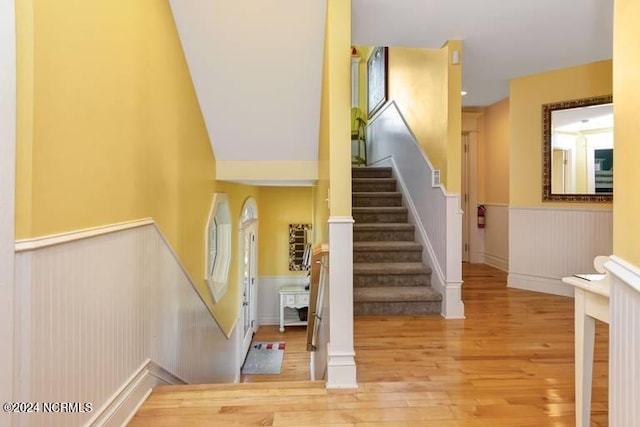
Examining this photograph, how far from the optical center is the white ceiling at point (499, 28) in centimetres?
266

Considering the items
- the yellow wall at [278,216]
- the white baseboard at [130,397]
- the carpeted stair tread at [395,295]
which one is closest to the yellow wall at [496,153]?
the carpeted stair tread at [395,295]

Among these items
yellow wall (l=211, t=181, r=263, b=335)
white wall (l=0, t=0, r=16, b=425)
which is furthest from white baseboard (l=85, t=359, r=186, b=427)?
yellow wall (l=211, t=181, r=263, b=335)

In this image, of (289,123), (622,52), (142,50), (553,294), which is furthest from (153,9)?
(553,294)

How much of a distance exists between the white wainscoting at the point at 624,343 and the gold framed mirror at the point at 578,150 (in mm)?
3072

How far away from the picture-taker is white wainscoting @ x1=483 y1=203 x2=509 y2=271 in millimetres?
5297

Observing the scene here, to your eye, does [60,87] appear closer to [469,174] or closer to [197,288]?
[197,288]

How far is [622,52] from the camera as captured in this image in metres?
1.27

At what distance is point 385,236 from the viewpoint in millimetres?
4055

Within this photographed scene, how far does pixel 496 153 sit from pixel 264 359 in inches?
191

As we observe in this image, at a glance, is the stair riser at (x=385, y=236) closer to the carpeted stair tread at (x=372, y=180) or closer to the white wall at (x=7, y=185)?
the carpeted stair tread at (x=372, y=180)

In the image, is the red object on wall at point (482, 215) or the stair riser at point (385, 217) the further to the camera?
the red object on wall at point (482, 215)

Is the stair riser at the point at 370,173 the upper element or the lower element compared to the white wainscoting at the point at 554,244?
upper

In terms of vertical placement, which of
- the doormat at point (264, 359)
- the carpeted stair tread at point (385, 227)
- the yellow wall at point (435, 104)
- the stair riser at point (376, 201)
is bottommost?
the doormat at point (264, 359)

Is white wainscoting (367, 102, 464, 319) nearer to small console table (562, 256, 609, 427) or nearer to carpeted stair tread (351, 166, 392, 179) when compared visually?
carpeted stair tread (351, 166, 392, 179)
